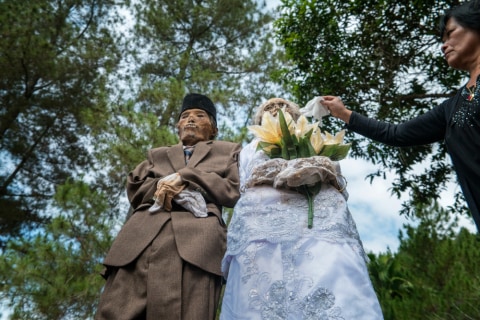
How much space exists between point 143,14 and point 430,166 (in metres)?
7.74

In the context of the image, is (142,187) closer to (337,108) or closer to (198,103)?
(198,103)

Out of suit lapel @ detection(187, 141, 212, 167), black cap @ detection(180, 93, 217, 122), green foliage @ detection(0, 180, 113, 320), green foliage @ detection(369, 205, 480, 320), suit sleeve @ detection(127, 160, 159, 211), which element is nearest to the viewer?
suit sleeve @ detection(127, 160, 159, 211)

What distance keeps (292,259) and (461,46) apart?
122cm

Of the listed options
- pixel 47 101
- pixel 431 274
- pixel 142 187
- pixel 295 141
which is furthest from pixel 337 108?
pixel 47 101

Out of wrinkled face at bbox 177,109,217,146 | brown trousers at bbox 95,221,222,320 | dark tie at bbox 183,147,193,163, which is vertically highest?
wrinkled face at bbox 177,109,217,146

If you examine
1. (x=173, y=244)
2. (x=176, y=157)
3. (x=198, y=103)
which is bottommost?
(x=173, y=244)

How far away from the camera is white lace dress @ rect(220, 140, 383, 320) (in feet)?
7.24

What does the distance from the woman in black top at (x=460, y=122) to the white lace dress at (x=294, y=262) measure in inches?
18.9

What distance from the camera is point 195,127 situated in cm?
377

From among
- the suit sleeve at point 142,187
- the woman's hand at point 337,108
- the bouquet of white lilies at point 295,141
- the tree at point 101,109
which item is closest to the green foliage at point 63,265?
the tree at point 101,109

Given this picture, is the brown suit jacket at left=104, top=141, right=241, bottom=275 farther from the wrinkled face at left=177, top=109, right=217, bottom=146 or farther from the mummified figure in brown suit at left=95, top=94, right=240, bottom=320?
the wrinkled face at left=177, top=109, right=217, bottom=146

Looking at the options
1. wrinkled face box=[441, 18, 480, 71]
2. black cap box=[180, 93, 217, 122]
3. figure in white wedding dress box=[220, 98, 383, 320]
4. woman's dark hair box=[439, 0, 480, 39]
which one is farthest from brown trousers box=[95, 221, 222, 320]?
woman's dark hair box=[439, 0, 480, 39]

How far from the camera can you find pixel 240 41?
11672mm

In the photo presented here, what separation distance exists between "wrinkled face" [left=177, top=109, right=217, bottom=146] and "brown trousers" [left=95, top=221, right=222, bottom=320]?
100 cm
